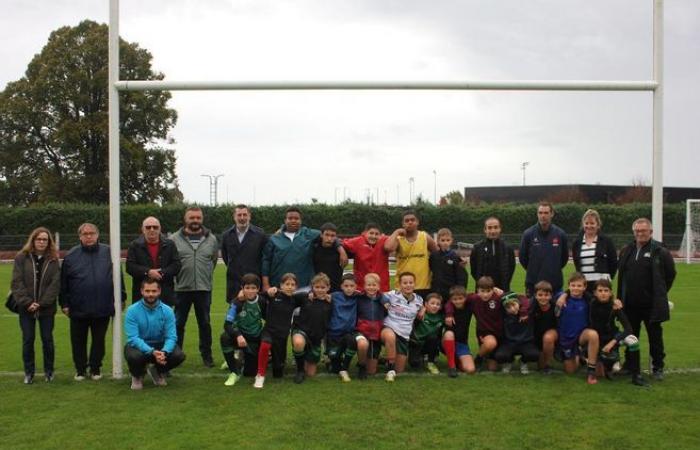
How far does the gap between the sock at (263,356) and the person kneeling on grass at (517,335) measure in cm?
223

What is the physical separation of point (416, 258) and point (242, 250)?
1.79 metres

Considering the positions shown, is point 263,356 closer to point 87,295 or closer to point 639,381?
point 87,295

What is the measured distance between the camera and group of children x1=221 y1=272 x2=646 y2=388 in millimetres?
6069

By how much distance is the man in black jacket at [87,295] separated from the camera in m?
6.03

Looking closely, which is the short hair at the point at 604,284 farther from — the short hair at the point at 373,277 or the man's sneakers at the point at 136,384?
the man's sneakers at the point at 136,384

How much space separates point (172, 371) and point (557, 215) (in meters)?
27.6

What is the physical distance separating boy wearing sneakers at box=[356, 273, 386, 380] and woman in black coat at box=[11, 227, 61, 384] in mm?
2888

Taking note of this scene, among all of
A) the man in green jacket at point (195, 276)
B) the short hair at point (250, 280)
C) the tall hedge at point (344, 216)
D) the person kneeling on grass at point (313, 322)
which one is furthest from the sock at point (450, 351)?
the tall hedge at point (344, 216)

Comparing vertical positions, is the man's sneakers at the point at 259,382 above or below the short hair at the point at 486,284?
below

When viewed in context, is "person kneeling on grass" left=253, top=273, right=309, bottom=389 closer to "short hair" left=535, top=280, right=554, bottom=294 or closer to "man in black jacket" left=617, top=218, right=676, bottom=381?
"short hair" left=535, top=280, right=554, bottom=294

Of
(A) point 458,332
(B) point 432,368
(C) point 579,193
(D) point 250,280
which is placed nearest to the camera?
(D) point 250,280

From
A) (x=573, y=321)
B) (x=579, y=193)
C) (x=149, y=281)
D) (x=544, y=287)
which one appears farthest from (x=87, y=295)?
(x=579, y=193)

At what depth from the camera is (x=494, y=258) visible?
262 inches

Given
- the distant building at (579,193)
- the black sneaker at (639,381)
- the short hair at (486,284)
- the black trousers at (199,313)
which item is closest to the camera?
the black sneaker at (639,381)
